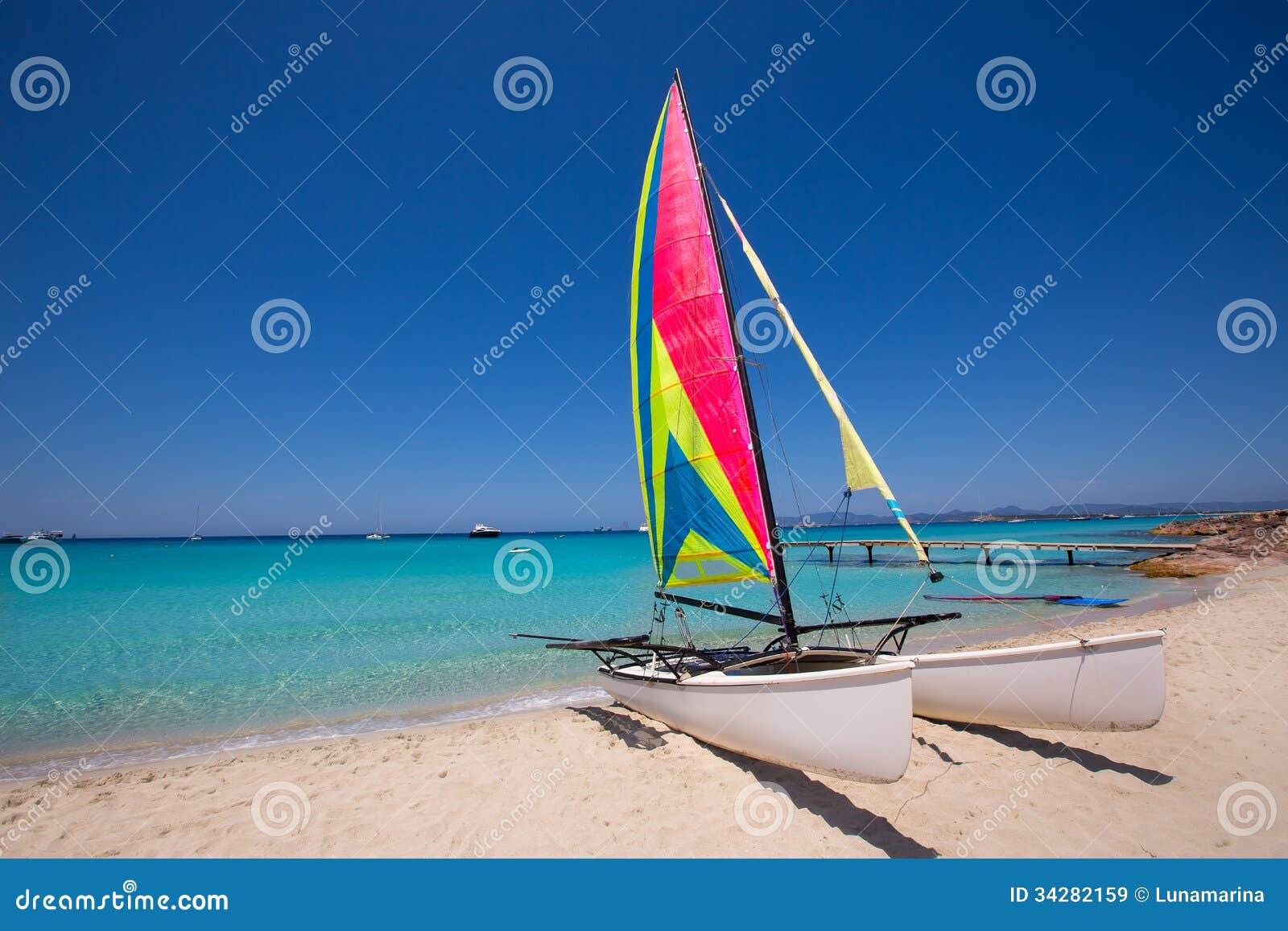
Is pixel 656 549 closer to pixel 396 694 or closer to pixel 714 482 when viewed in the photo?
pixel 714 482

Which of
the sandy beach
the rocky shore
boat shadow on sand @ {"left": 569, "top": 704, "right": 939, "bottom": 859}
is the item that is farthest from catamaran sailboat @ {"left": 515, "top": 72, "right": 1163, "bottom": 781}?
the rocky shore

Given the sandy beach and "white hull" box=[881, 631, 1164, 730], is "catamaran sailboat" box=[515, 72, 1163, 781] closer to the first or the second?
"white hull" box=[881, 631, 1164, 730]

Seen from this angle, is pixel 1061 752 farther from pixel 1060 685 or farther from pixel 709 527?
pixel 709 527

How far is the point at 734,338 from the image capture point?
24.7ft

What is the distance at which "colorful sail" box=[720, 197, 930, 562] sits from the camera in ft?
19.4

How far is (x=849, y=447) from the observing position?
6.39 metres

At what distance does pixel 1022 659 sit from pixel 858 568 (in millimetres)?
32656

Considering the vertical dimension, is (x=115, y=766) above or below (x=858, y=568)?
below

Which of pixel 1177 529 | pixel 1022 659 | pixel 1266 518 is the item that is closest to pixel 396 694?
pixel 1022 659

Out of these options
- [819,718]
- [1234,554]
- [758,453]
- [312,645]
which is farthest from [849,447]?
[1234,554]

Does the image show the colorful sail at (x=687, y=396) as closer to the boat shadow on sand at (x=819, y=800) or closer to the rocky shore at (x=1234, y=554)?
the boat shadow on sand at (x=819, y=800)

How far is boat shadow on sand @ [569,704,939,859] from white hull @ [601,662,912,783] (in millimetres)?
286

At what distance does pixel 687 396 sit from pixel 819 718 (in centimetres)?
471

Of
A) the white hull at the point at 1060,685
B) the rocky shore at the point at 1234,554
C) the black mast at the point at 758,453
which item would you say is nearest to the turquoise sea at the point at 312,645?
the black mast at the point at 758,453
